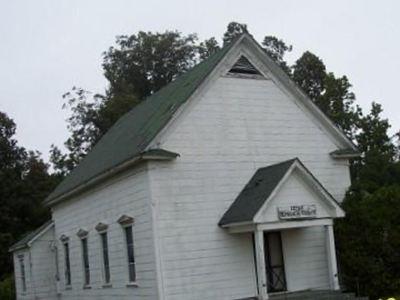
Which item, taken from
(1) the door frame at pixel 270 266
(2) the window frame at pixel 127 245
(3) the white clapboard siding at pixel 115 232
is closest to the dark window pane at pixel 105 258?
(3) the white clapboard siding at pixel 115 232

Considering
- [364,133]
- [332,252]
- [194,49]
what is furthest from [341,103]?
[332,252]

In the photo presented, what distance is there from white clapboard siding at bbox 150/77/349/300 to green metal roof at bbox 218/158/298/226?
12.9 inches

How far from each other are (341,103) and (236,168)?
84.7 feet

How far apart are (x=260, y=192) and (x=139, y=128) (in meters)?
5.97

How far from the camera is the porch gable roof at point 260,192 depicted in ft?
64.8

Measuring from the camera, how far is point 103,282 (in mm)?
24953

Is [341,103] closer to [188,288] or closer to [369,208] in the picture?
[369,208]

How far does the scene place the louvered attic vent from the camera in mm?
22734

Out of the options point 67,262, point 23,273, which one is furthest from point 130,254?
point 23,273

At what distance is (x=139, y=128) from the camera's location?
24359mm

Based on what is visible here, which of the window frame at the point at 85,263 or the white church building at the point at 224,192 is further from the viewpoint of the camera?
the window frame at the point at 85,263

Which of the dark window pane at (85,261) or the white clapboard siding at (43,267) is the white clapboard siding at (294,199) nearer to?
the dark window pane at (85,261)

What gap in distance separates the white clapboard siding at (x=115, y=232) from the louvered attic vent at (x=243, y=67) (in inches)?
188

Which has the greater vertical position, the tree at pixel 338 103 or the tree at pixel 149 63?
the tree at pixel 149 63
